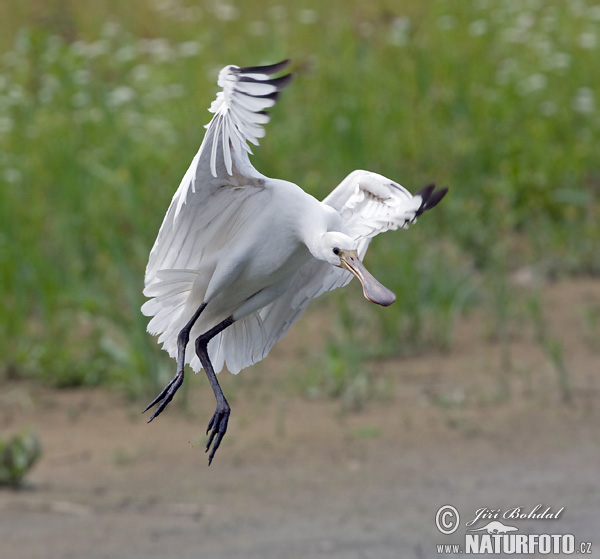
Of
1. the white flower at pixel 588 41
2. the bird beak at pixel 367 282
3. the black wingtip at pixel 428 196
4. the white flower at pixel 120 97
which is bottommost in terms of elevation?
the bird beak at pixel 367 282

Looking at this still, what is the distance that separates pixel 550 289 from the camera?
8.98m

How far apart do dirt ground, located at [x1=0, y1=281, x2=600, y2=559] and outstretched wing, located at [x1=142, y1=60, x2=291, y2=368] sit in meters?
1.59

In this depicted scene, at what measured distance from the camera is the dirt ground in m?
6.07

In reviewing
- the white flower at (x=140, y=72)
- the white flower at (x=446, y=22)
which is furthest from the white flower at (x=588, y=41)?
the white flower at (x=140, y=72)

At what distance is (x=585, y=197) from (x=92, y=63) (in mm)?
4348

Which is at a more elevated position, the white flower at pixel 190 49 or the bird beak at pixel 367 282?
the white flower at pixel 190 49

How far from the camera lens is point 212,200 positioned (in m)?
4.43

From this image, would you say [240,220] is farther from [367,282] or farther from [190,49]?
[190,49]

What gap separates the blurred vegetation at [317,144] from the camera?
312 inches

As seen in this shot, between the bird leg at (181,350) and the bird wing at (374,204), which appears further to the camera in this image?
the bird leg at (181,350)

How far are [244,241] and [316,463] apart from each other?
2.61 m

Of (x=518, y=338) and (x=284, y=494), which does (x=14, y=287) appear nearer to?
(x=284, y=494)

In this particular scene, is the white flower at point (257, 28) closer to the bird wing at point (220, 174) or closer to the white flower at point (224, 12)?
the white flower at point (224, 12)

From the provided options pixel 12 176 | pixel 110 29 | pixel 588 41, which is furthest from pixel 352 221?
pixel 110 29
